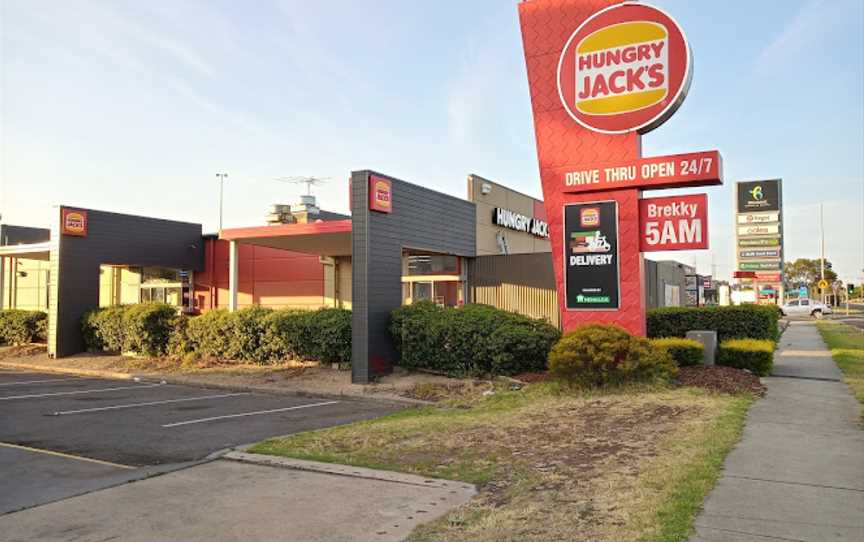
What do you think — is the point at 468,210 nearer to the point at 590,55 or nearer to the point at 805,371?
the point at 590,55

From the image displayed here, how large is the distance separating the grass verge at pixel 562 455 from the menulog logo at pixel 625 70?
19.3 feet

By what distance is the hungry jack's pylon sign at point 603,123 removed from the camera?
44.4ft

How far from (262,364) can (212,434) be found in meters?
9.15

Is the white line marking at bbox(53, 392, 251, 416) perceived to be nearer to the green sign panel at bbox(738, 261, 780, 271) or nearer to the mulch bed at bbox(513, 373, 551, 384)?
the mulch bed at bbox(513, 373, 551, 384)

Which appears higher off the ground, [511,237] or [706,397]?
[511,237]

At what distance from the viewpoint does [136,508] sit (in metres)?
5.99

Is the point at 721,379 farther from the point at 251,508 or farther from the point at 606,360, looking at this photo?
the point at 251,508

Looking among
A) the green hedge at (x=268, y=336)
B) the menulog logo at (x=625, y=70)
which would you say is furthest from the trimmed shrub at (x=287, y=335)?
the menulog logo at (x=625, y=70)

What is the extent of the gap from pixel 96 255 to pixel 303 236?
8924mm

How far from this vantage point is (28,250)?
83.8ft

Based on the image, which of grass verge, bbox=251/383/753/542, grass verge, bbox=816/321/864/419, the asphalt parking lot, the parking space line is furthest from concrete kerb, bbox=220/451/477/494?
grass verge, bbox=816/321/864/419

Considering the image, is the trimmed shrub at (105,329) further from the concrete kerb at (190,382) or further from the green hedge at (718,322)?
the green hedge at (718,322)

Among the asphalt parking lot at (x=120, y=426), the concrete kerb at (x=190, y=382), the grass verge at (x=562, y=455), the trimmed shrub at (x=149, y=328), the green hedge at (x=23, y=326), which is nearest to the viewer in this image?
the grass verge at (x=562, y=455)

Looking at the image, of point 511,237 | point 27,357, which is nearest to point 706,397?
point 511,237
